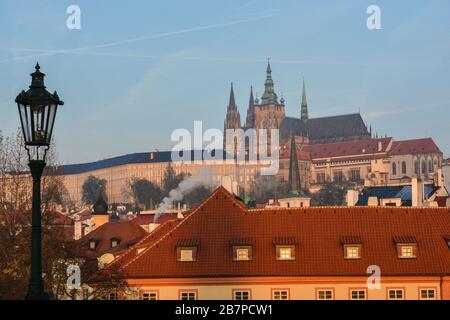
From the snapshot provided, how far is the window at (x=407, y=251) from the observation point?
140 feet

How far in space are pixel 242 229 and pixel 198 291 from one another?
12.1 ft

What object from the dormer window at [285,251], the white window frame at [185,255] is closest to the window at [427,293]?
the dormer window at [285,251]

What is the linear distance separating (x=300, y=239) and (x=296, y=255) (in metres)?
0.97

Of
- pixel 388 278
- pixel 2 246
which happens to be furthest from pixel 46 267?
pixel 388 278

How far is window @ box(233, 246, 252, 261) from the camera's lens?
139 feet

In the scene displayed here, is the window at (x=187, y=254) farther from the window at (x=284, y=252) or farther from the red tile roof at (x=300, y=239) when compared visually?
the window at (x=284, y=252)

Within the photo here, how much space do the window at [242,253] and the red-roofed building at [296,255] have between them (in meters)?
0.04

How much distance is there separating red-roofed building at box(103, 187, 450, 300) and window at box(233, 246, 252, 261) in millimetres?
37

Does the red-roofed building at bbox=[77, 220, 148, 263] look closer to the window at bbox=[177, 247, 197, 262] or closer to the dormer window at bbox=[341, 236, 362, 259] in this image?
the window at bbox=[177, 247, 197, 262]

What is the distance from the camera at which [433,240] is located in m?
43.8

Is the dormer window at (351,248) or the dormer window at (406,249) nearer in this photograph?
the dormer window at (351,248)

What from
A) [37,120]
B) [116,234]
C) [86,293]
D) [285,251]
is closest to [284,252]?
[285,251]

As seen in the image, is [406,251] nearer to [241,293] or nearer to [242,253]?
[242,253]
